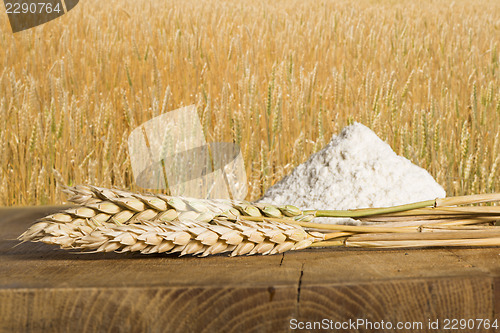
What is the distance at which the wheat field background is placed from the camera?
1555 millimetres

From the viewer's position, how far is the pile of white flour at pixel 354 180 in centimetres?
85

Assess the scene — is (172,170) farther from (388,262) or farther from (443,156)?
(388,262)

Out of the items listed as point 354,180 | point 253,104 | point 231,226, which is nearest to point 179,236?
point 231,226

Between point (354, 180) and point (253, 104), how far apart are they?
80 centimetres

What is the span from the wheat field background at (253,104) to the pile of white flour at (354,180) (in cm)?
51

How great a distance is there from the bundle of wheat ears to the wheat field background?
2.04 ft

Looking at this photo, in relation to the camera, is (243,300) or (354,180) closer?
(243,300)

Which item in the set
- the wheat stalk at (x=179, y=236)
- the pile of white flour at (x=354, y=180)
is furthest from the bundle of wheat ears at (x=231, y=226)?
the pile of white flour at (x=354, y=180)

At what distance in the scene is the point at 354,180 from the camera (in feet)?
2.85

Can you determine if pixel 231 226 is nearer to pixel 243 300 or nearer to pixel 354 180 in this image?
pixel 243 300

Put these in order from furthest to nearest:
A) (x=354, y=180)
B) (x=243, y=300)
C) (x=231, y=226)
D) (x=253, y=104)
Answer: (x=253, y=104), (x=354, y=180), (x=231, y=226), (x=243, y=300)

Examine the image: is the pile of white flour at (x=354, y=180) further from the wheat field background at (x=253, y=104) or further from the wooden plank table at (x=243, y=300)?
the wheat field background at (x=253, y=104)

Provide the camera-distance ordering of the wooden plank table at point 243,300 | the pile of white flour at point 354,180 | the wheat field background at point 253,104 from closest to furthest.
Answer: the wooden plank table at point 243,300 < the pile of white flour at point 354,180 < the wheat field background at point 253,104

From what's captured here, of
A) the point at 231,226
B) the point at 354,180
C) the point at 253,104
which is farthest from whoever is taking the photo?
the point at 253,104
